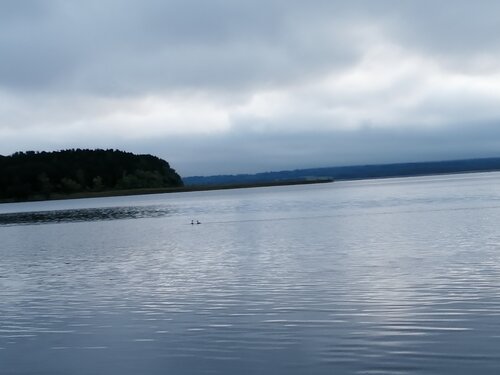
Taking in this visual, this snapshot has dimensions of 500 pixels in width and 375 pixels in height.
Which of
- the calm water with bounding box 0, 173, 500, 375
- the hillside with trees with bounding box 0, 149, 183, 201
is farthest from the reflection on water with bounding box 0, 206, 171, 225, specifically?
the hillside with trees with bounding box 0, 149, 183, 201

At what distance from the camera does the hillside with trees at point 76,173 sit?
12594 cm

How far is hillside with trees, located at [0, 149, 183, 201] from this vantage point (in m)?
126

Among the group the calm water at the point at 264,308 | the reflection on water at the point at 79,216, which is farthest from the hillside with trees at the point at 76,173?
the calm water at the point at 264,308

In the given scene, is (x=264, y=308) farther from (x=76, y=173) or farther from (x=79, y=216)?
(x=76, y=173)

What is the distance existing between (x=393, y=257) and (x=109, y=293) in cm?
828

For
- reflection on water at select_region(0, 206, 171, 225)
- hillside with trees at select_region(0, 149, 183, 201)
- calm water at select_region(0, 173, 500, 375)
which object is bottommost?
calm water at select_region(0, 173, 500, 375)

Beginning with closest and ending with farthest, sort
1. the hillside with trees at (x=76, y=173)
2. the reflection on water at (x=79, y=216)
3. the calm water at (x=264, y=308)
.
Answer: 1. the calm water at (x=264, y=308)
2. the reflection on water at (x=79, y=216)
3. the hillside with trees at (x=76, y=173)

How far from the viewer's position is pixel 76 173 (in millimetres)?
131500

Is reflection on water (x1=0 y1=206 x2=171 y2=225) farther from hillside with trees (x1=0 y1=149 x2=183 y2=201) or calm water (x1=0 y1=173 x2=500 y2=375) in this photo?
hillside with trees (x1=0 y1=149 x2=183 y2=201)

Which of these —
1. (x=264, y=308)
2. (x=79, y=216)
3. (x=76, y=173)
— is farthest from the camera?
(x=76, y=173)

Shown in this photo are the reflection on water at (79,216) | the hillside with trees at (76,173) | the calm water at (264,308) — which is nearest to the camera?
the calm water at (264,308)

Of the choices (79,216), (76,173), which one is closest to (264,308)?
(79,216)

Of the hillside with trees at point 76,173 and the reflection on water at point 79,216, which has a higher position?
the hillside with trees at point 76,173

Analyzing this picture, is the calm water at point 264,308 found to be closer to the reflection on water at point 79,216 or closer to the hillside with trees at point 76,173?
the reflection on water at point 79,216
